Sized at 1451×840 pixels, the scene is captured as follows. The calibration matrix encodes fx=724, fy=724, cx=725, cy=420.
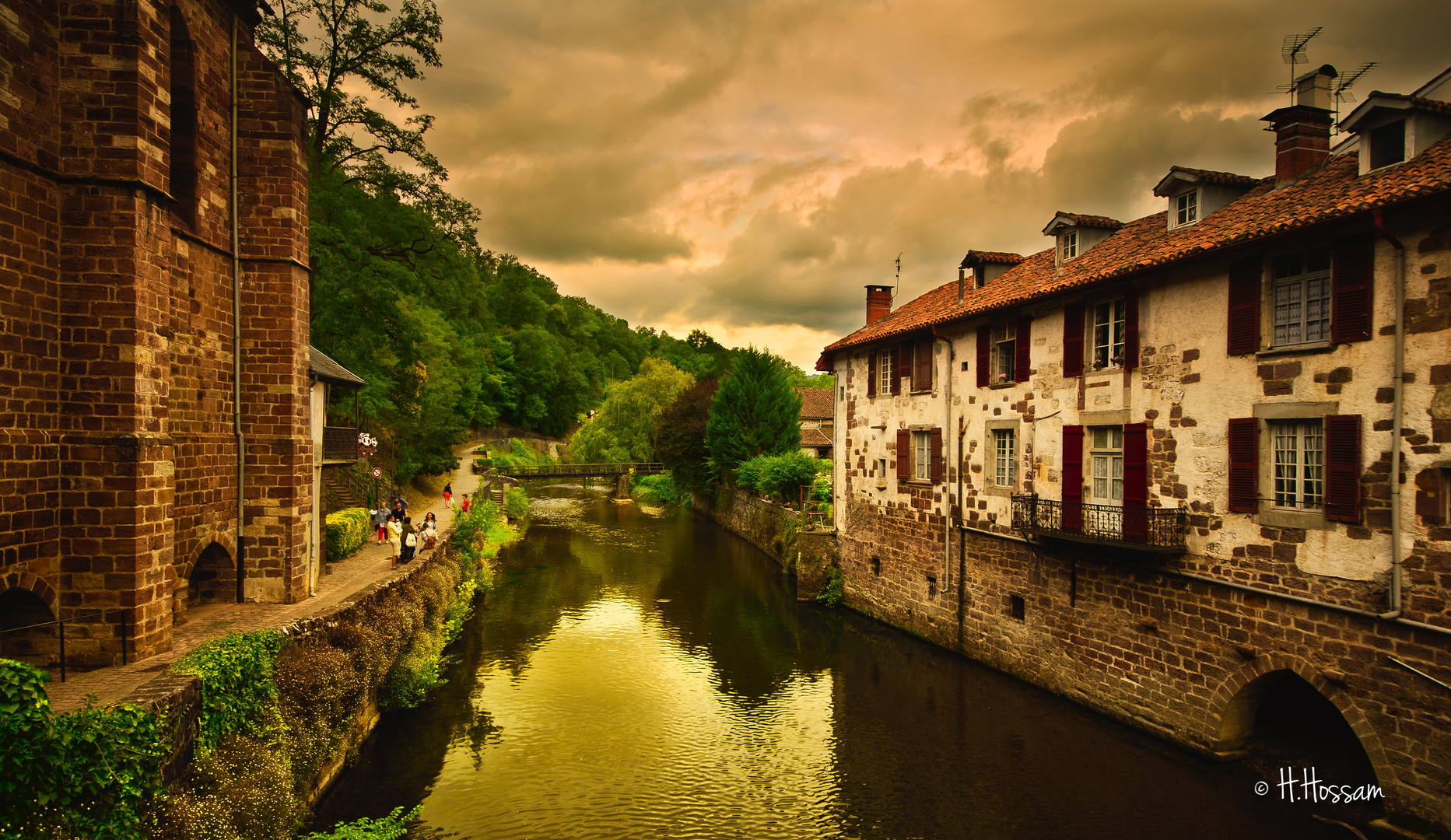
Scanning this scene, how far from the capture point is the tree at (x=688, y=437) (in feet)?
145

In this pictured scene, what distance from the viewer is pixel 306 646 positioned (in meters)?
10.2

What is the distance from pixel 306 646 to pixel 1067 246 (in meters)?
16.3

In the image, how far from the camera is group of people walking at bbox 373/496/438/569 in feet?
57.4

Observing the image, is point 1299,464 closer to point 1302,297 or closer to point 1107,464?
point 1302,297

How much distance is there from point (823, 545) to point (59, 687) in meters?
18.6

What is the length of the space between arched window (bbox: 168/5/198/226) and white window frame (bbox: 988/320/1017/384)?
50.1ft

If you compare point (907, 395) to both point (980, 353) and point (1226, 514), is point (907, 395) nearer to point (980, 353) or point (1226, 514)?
point (980, 353)

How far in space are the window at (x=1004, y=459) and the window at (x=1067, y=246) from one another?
4064mm

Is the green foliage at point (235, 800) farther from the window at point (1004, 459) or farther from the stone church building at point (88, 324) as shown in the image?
the window at point (1004, 459)

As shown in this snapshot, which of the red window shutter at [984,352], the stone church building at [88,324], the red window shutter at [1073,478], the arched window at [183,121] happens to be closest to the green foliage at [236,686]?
A: the stone church building at [88,324]

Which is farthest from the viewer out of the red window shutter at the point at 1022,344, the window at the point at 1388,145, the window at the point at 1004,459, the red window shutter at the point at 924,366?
the red window shutter at the point at 924,366

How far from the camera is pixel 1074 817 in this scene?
10.2m

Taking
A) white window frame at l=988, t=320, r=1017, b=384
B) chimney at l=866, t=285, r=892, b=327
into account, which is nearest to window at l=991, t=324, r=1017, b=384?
white window frame at l=988, t=320, r=1017, b=384

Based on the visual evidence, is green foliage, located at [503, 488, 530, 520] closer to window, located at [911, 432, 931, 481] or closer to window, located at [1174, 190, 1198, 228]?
window, located at [911, 432, 931, 481]
